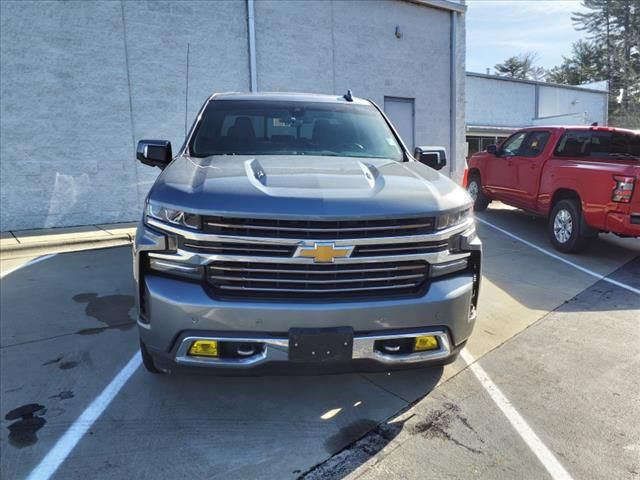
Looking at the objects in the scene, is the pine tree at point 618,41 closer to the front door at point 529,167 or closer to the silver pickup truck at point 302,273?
the front door at point 529,167

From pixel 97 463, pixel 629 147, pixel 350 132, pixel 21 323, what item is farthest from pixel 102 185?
pixel 629 147

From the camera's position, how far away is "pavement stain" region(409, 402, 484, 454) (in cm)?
274

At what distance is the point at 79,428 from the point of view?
2766 millimetres

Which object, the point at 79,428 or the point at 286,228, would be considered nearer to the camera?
the point at 286,228

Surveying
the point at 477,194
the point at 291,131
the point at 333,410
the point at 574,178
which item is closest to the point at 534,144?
the point at 574,178

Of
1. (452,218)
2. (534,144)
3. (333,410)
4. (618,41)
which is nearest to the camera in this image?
(452,218)

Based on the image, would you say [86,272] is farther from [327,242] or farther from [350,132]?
[327,242]

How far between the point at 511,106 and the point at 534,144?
20.4 metres

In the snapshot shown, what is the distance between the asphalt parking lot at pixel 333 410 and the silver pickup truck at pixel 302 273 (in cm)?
47

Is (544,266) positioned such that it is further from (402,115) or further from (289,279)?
(402,115)

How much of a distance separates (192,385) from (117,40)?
306 inches

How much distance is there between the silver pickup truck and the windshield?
0.95 metres

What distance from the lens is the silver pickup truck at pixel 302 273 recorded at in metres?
2.42

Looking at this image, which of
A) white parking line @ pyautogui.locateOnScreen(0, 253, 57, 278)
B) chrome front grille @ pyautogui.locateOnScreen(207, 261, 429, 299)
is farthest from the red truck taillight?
white parking line @ pyautogui.locateOnScreen(0, 253, 57, 278)
